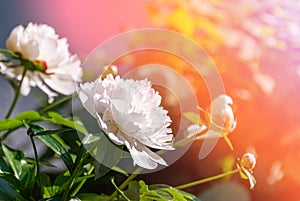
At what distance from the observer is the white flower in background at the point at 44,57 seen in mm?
660

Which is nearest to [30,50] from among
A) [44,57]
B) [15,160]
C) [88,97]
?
[44,57]

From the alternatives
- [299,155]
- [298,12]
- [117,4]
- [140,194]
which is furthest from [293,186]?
[117,4]

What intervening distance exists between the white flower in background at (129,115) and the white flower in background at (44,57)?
0.23 m

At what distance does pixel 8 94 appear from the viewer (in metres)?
1.05

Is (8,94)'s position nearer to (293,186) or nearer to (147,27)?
(147,27)

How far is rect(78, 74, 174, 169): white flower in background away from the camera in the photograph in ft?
1.39

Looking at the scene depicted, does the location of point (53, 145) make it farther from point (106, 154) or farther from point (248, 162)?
point (248, 162)

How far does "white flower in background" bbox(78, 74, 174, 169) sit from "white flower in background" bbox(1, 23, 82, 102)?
0.23 meters

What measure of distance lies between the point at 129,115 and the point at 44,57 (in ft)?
0.89

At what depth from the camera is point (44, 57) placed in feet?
2.19

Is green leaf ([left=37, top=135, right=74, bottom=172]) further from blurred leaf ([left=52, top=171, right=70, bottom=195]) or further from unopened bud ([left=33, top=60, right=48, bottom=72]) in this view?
unopened bud ([left=33, top=60, right=48, bottom=72])

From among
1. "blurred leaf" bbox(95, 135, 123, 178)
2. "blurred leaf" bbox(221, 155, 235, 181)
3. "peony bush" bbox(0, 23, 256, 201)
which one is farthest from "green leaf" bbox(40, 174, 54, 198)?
"blurred leaf" bbox(221, 155, 235, 181)

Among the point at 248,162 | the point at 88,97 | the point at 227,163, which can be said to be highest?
the point at 88,97

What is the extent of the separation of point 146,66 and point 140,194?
0.39m
